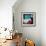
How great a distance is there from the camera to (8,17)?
16.1ft

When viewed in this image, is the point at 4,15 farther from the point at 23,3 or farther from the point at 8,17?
the point at 23,3

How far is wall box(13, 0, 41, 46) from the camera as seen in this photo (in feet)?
19.0

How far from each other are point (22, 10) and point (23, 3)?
1.07 ft

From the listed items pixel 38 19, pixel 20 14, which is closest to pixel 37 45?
pixel 38 19

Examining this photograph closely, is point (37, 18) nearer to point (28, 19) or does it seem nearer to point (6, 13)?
point (28, 19)

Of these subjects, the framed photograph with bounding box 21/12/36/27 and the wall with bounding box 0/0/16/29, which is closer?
the wall with bounding box 0/0/16/29

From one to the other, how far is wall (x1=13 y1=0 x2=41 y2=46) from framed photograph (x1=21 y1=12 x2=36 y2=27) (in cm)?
14

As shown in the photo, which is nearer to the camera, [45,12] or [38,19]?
[45,12]

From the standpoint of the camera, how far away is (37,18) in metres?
5.83

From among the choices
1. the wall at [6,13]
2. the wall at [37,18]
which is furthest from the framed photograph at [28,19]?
the wall at [6,13]

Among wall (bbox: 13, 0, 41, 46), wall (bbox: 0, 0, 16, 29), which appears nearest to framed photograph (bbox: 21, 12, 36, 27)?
wall (bbox: 13, 0, 41, 46)

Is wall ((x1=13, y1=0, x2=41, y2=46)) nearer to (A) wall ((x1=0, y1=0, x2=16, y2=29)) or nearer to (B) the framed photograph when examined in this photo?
(B) the framed photograph

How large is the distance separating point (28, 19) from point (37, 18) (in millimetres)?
419

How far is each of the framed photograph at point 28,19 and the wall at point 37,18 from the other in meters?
0.14
